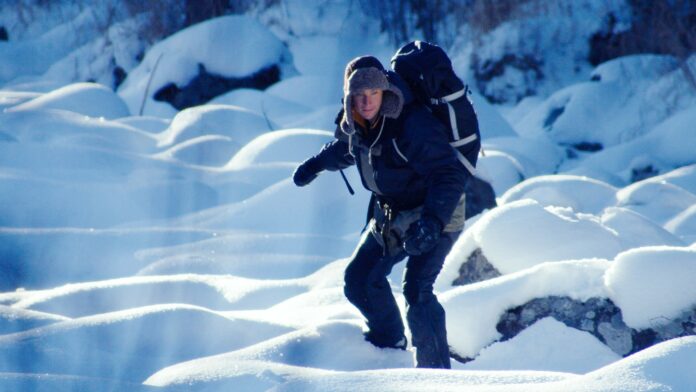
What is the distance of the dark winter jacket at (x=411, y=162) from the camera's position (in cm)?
343

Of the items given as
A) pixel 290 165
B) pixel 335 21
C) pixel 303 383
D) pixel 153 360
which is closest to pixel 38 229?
pixel 290 165

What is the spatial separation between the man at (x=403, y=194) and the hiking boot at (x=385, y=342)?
0.16 m

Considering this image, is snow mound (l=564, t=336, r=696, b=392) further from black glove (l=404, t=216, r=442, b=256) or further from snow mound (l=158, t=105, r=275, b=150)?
snow mound (l=158, t=105, r=275, b=150)

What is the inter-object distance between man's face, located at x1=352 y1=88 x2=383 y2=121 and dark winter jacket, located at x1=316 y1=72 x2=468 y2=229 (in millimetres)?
57

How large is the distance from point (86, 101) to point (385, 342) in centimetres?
977

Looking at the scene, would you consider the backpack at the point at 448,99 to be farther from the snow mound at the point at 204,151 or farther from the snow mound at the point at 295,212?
the snow mound at the point at 204,151

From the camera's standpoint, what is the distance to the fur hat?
3.46m

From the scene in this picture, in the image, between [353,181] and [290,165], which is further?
[290,165]

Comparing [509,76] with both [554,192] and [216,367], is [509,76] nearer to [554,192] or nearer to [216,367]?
[554,192]

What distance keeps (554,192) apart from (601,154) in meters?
7.17

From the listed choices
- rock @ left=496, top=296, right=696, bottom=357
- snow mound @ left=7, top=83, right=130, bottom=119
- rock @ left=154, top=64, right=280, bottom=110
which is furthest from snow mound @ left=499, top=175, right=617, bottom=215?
rock @ left=154, top=64, right=280, bottom=110

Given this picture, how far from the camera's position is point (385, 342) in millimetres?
4059

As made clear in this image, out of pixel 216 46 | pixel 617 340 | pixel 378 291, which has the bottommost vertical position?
pixel 216 46

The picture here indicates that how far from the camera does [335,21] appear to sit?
919 inches
